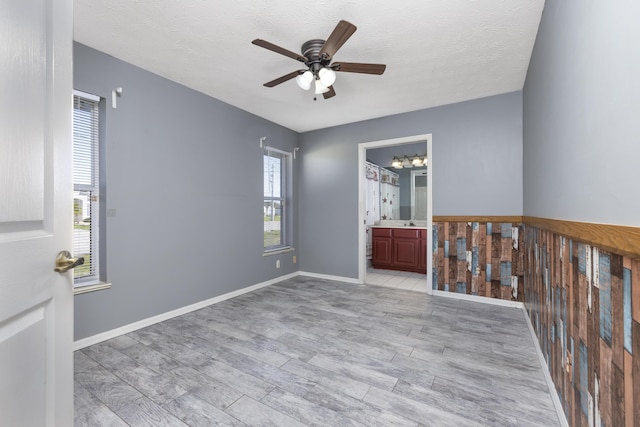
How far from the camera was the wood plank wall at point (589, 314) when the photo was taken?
31.1 inches

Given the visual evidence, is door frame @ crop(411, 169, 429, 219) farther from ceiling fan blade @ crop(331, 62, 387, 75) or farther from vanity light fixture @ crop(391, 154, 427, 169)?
ceiling fan blade @ crop(331, 62, 387, 75)

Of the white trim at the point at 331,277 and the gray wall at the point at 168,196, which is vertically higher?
the gray wall at the point at 168,196

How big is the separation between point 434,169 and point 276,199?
241cm

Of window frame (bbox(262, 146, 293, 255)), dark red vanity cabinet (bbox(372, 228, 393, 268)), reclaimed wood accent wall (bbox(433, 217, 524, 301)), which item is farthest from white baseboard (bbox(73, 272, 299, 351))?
reclaimed wood accent wall (bbox(433, 217, 524, 301))

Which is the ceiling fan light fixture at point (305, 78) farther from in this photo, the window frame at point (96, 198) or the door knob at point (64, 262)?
the door knob at point (64, 262)

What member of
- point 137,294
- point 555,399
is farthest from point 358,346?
point 137,294

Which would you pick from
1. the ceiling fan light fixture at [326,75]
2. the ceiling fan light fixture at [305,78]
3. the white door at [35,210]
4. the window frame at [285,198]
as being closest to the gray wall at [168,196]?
the window frame at [285,198]

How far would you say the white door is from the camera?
67 cm

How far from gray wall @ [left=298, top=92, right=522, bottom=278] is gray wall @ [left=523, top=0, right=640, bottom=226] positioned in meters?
1.52

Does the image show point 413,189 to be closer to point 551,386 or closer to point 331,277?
point 331,277

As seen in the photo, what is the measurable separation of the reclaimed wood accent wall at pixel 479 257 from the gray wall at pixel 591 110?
1.53 m

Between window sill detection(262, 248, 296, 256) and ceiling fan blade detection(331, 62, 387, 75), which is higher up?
ceiling fan blade detection(331, 62, 387, 75)

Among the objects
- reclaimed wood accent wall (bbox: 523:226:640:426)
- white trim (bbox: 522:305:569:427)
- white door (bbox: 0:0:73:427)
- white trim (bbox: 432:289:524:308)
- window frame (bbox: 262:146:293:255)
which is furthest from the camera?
window frame (bbox: 262:146:293:255)

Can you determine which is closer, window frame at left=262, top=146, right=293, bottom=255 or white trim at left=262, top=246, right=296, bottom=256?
white trim at left=262, top=246, right=296, bottom=256
